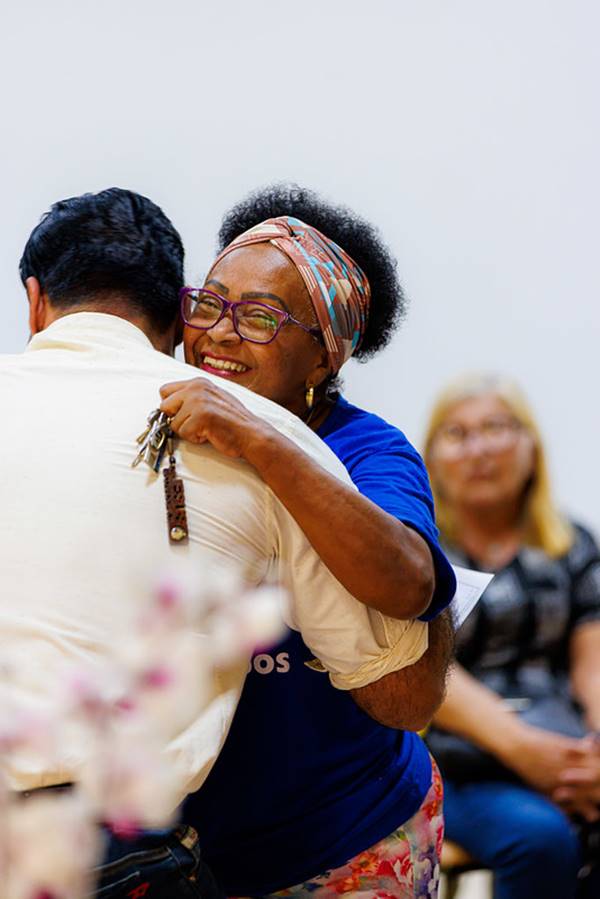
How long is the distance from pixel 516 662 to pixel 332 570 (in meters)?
1.67

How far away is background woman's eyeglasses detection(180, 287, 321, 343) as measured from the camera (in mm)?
1726

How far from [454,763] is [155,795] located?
2.40 meters

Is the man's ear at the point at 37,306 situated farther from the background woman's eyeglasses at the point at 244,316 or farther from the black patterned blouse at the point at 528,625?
the black patterned blouse at the point at 528,625

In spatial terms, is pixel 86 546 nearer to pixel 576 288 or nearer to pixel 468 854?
pixel 468 854

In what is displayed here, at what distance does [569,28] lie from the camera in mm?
3541

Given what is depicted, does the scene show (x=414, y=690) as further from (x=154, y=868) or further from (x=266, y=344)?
(x=266, y=344)

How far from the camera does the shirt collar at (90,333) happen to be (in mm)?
1394

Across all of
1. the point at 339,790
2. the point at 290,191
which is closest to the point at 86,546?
the point at 339,790

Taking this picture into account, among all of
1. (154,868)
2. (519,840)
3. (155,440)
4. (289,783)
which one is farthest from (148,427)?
(519,840)

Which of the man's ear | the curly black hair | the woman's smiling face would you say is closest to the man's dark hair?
the man's ear

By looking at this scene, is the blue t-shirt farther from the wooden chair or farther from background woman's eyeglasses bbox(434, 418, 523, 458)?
background woman's eyeglasses bbox(434, 418, 523, 458)

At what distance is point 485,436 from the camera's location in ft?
10.00

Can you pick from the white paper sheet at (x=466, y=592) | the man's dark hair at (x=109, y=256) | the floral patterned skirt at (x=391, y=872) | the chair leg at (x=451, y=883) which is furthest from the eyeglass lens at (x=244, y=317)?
the chair leg at (x=451, y=883)

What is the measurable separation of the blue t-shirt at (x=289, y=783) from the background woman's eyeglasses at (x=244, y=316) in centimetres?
26
